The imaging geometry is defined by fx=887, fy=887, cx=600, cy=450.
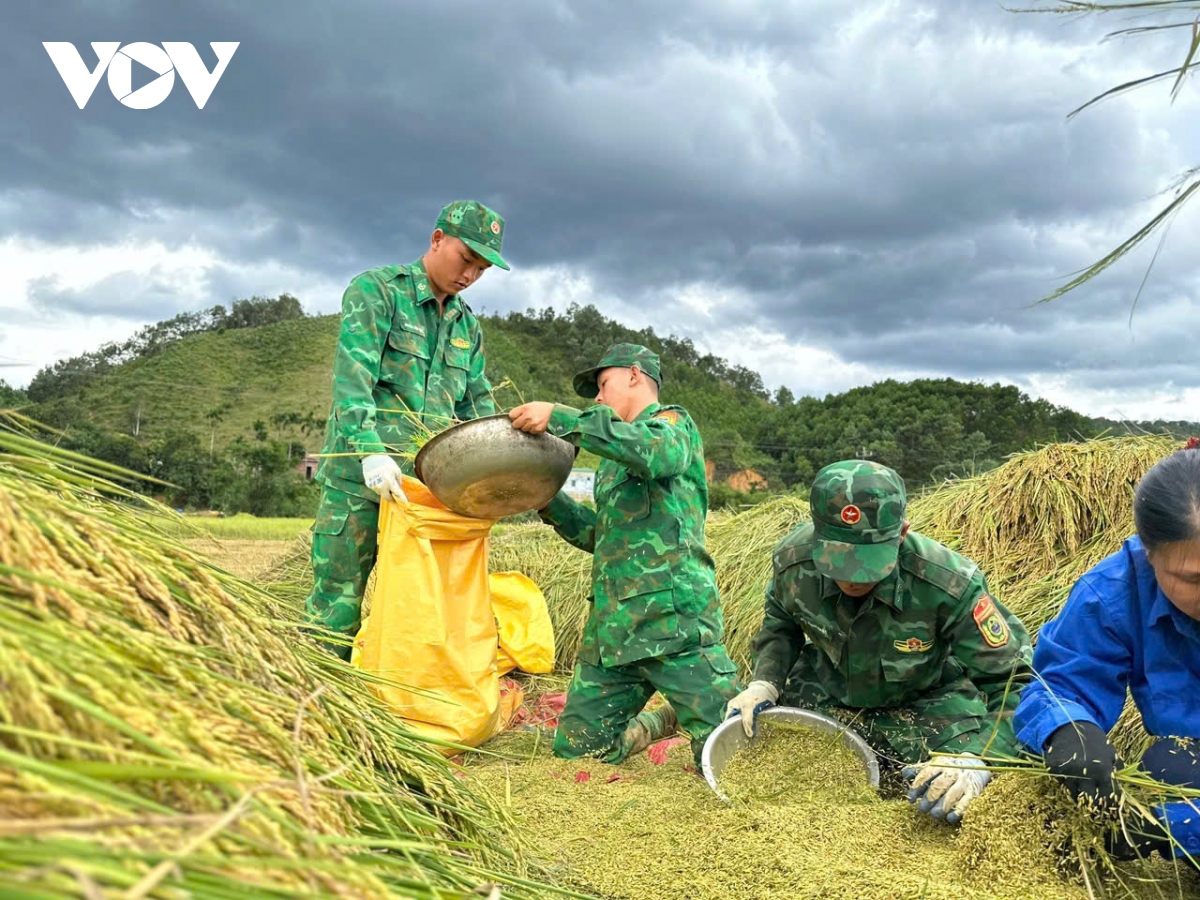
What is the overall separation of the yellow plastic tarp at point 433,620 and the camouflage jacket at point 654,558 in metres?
0.50

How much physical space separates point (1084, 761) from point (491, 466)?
1927mm

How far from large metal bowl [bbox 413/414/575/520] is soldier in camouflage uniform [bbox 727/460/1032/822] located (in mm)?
917

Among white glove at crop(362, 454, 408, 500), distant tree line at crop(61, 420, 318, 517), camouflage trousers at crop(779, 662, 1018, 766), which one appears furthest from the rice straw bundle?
distant tree line at crop(61, 420, 318, 517)

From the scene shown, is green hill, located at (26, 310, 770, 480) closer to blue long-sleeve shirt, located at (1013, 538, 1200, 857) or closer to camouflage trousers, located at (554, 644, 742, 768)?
camouflage trousers, located at (554, 644, 742, 768)

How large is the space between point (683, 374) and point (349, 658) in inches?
1730

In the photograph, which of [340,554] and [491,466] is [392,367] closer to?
[340,554]

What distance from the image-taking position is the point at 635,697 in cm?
377

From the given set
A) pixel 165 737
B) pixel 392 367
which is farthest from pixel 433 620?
pixel 165 737

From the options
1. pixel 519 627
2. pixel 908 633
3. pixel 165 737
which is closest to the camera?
pixel 165 737

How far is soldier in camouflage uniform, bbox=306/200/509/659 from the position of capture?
11.4 feet

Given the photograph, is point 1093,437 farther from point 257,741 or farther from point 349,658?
point 257,741

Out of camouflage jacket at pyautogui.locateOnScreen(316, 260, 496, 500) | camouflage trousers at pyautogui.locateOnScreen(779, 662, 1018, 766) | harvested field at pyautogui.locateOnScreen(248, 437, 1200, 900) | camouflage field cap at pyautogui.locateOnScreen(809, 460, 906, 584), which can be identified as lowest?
harvested field at pyautogui.locateOnScreen(248, 437, 1200, 900)

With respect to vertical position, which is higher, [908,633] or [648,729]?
[908,633]

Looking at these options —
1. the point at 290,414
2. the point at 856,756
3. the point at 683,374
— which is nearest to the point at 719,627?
the point at 856,756
